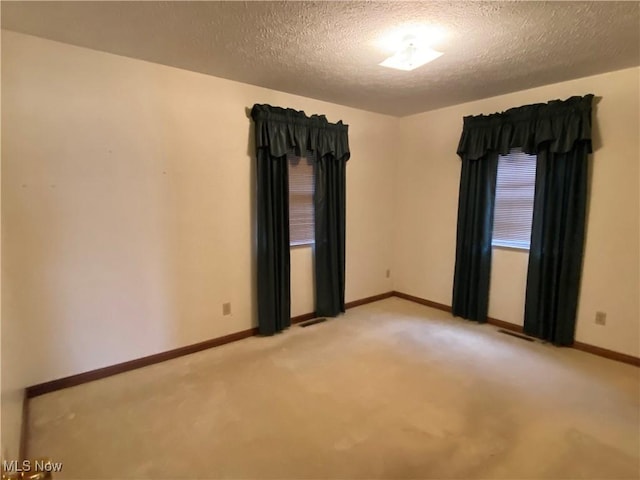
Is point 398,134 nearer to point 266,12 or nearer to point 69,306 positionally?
point 266,12

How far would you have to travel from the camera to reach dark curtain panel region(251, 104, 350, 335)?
3350mm

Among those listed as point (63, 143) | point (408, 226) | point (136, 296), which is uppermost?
point (63, 143)

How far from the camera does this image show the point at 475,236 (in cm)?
386

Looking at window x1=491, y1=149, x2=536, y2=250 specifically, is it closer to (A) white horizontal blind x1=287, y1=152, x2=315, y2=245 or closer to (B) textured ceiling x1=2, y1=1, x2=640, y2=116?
(B) textured ceiling x1=2, y1=1, x2=640, y2=116

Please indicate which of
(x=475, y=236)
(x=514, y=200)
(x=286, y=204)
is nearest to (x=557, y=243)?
(x=514, y=200)

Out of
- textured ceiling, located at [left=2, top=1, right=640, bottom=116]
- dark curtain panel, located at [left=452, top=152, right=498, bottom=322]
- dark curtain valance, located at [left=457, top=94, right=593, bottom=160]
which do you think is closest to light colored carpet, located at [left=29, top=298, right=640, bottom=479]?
dark curtain panel, located at [left=452, top=152, right=498, bottom=322]

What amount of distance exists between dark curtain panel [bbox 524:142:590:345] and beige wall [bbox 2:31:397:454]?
98.5 inches

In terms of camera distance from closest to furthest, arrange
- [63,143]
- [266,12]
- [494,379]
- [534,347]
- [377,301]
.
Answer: [266,12] → [63,143] → [494,379] → [534,347] → [377,301]

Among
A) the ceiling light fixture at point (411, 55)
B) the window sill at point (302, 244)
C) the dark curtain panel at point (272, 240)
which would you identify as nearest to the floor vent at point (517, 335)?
the window sill at point (302, 244)

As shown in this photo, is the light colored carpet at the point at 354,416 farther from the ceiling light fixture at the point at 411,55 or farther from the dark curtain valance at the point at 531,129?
the ceiling light fixture at the point at 411,55

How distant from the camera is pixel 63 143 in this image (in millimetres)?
2447

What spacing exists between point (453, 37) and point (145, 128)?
89.4 inches

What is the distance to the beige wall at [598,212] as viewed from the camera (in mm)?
2938

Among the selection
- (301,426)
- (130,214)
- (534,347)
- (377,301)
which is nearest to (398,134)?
(377,301)
